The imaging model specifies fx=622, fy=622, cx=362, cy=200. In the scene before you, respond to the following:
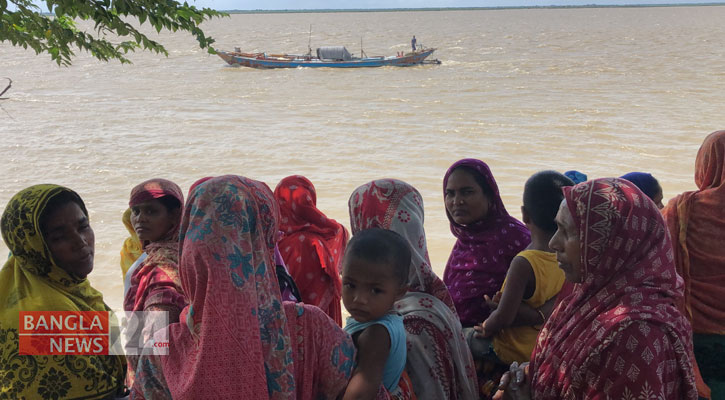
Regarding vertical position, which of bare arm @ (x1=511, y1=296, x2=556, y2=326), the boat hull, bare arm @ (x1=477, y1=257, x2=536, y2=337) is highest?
bare arm @ (x1=477, y1=257, x2=536, y2=337)

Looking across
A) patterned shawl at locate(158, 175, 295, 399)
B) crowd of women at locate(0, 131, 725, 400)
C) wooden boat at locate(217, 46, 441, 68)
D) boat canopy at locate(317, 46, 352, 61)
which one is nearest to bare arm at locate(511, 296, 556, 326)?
crowd of women at locate(0, 131, 725, 400)

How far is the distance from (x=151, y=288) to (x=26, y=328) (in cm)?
47

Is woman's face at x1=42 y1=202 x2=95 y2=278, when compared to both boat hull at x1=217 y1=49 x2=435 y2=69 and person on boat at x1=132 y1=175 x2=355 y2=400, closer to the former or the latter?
person on boat at x1=132 y1=175 x2=355 y2=400

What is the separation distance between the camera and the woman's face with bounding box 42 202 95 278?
256 centimetres

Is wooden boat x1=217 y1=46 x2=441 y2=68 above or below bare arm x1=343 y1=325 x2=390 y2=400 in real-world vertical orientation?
below

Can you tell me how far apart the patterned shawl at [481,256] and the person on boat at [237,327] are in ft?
4.25

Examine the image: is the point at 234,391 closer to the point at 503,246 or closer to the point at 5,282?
the point at 5,282

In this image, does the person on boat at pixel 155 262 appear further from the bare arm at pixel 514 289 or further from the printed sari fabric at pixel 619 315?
the printed sari fabric at pixel 619 315

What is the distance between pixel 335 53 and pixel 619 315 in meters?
34.6

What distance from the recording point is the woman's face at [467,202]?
10.9 ft

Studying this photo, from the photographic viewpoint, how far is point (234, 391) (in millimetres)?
1753

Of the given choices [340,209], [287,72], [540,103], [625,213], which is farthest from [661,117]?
[287,72]

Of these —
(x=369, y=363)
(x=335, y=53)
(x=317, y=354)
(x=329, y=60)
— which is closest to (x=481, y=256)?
(x=369, y=363)

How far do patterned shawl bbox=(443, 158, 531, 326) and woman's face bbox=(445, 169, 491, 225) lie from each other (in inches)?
1.6
